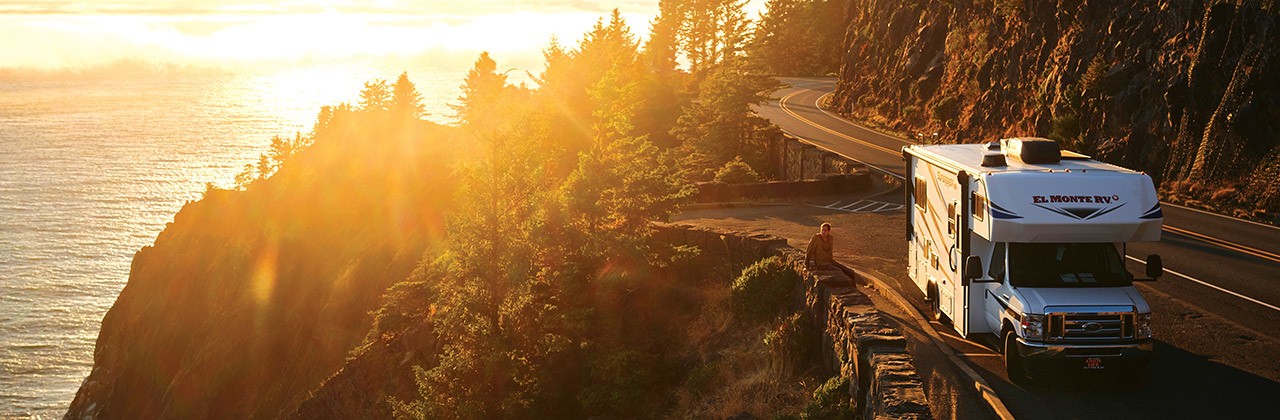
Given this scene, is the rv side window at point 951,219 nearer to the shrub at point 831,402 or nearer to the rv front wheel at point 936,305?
the rv front wheel at point 936,305

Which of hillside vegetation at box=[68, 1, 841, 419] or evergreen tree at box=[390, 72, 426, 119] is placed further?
evergreen tree at box=[390, 72, 426, 119]

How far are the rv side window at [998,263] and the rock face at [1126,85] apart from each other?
75.4ft

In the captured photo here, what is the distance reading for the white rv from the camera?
16.1 meters

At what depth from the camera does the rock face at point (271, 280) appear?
65.0 meters

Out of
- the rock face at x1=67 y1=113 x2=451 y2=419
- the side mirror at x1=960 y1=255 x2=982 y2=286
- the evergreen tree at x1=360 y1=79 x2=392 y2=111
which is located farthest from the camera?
the evergreen tree at x1=360 y1=79 x2=392 y2=111

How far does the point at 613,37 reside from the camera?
6869 centimetres

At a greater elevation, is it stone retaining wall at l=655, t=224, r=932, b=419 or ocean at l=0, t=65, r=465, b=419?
stone retaining wall at l=655, t=224, r=932, b=419

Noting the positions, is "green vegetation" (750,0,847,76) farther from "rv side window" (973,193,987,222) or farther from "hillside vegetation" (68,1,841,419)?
"rv side window" (973,193,987,222)

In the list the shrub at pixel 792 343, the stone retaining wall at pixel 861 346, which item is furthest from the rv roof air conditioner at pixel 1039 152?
the shrub at pixel 792 343

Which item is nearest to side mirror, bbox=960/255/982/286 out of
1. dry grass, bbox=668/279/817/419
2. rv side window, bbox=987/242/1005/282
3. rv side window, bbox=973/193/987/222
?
rv side window, bbox=987/242/1005/282

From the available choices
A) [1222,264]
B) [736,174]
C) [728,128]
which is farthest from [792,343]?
[728,128]

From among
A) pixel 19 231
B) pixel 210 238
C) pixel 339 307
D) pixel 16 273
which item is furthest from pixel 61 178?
pixel 339 307

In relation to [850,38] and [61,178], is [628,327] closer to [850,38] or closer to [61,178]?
[850,38]

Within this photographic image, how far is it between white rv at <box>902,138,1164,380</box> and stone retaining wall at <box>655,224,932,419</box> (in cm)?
188
